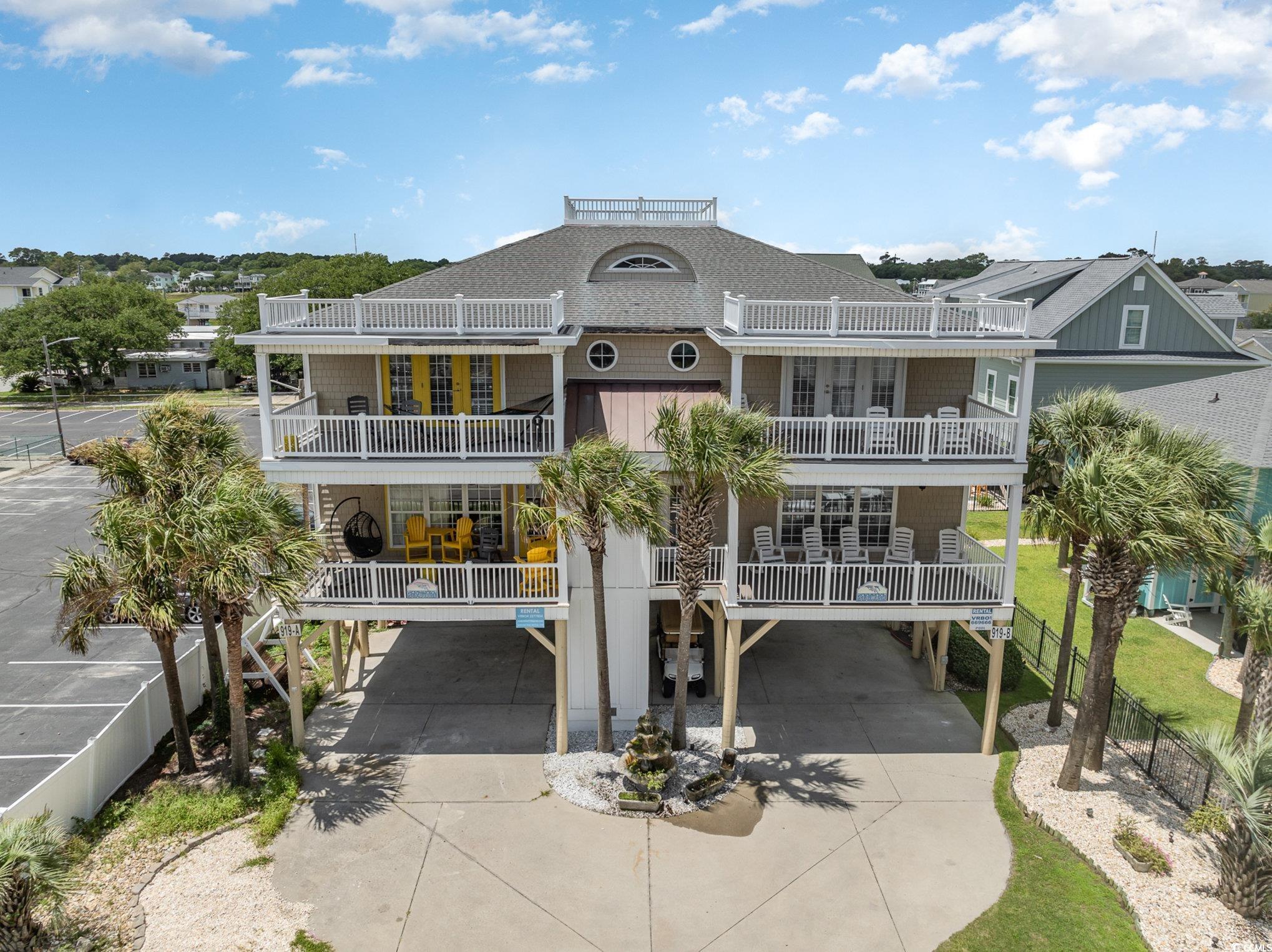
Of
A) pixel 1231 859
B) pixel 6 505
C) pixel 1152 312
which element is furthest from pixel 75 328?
pixel 1231 859

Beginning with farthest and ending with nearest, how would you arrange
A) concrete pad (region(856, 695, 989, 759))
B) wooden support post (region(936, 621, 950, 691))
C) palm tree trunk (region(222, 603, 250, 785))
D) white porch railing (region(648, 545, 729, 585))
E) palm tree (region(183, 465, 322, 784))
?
wooden support post (region(936, 621, 950, 691)) → white porch railing (region(648, 545, 729, 585)) → concrete pad (region(856, 695, 989, 759)) → palm tree trunk (region(222, 603, 250, 785)) → palm tree (region(183, 465, 322, 784))

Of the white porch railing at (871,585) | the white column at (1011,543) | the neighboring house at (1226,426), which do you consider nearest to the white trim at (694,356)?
the white porch railing at (871,585)

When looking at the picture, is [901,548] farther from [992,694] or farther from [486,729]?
[486,729]

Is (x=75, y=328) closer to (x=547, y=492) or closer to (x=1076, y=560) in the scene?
(x=547, y=492)

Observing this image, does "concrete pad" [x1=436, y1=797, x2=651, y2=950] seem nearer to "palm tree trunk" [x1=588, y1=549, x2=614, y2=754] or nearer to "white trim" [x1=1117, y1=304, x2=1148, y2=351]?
"palm tree trunk" [x1=588, y1=549, x2=614, y2=754]

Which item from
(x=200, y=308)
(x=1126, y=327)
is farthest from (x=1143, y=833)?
(x=200, y=308)

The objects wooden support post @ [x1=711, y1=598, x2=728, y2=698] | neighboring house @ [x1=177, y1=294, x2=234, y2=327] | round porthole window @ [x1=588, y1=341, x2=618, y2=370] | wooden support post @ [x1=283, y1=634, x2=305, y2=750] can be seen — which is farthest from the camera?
neighboring house @ [x1=177, y1=294, x2=234, y2=327]

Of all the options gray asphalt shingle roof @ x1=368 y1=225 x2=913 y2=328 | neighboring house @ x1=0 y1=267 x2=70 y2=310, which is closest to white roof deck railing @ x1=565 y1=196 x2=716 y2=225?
gray asphalt shingle roof @ x1=368 y1=225 x2=913 y2=328
